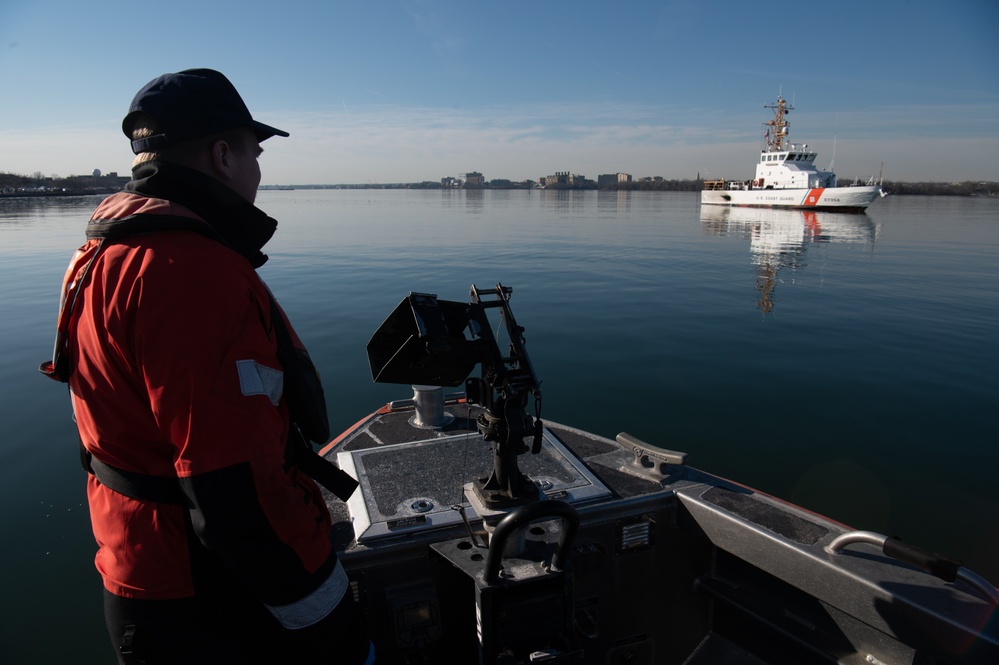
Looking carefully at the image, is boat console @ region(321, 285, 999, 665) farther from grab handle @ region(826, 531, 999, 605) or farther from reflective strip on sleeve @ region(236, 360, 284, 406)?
reflective strip on sleeve @ region(236, 360, 284, 406)

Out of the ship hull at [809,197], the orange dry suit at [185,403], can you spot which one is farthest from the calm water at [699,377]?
the ship hull at [809,197]

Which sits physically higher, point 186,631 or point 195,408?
point 195,408

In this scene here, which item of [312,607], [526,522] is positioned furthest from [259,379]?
[526,522]

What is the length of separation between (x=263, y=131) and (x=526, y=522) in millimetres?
1552

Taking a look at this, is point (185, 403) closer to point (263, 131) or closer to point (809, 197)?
point (263, 131)

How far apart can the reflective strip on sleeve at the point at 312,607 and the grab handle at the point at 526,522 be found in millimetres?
566

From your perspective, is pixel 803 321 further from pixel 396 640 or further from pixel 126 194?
pixel 126 194

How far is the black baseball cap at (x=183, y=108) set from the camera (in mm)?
1547

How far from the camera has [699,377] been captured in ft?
28.0

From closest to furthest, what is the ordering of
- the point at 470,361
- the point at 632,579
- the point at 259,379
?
1. the point at 259,379
2. the point at 470,361
3. the point at 632,579

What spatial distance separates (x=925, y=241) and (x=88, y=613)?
111 feet

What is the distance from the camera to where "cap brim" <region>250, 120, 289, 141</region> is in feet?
5.69

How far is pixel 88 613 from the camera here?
14.2 feet

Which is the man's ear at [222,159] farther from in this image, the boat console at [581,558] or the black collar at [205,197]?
the boat console at [581,558]
